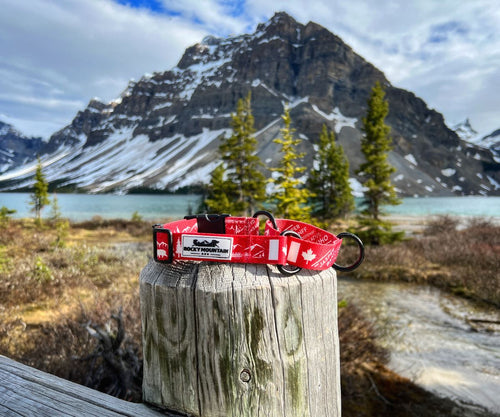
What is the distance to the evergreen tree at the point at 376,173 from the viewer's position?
17.3m

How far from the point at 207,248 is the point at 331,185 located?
3235 centimetres

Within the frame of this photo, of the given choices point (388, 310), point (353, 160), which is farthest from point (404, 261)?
point (353, 160)

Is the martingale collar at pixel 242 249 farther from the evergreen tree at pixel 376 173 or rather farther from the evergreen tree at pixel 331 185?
the evergreen tree at pixel 331 185

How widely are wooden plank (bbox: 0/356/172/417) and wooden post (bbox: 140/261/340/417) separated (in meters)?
0.10

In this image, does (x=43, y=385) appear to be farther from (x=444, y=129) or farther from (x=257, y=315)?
(x=444, y=129)

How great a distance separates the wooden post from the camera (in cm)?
99

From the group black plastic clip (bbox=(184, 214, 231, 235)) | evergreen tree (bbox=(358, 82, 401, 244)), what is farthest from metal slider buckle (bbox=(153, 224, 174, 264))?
evergreen tree (bbox=(358, 82, 401, 244))

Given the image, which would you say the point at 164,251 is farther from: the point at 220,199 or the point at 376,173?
the point at 376,173

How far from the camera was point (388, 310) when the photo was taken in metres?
8.89

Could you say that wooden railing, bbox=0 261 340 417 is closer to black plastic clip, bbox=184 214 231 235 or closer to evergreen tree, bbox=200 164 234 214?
black plastic clip, bbox=184 214 231 235

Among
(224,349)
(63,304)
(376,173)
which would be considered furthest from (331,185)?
(224,349)

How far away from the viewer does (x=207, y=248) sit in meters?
1.09

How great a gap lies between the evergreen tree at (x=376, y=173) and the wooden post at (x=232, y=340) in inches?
683

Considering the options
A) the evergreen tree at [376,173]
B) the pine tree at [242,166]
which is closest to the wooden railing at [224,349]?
the pine tree at [242,166]
